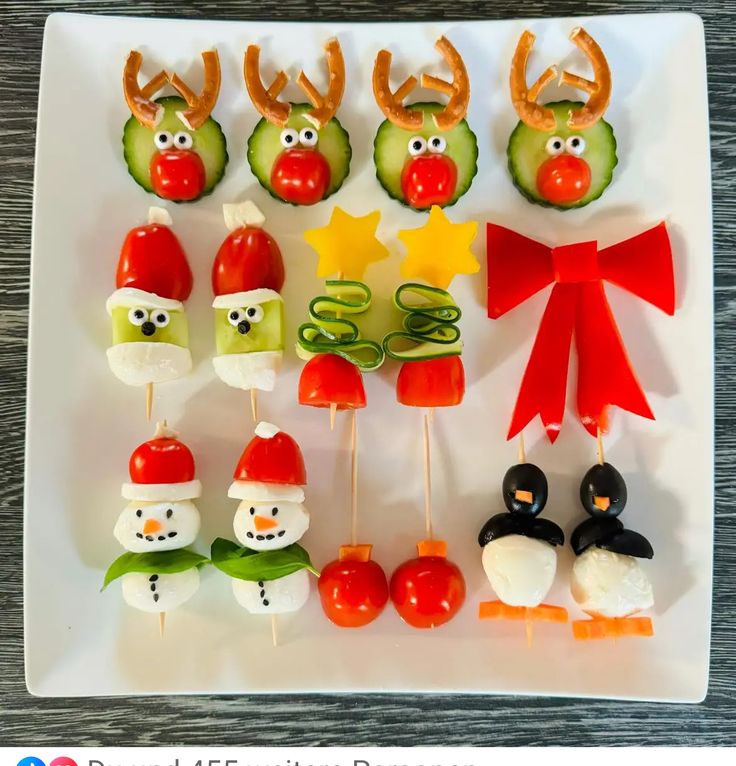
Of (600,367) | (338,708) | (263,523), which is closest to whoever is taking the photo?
(263,523)

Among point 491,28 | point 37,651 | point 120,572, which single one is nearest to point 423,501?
point 120,572

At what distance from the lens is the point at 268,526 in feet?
5.42

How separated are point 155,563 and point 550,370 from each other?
48.6 inches

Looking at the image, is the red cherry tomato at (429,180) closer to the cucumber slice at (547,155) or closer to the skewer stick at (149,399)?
the cucumber slice at (547,155)

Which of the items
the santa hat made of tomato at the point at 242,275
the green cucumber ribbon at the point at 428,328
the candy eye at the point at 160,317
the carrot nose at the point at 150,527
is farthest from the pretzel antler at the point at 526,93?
the carrot nose at the point at 150,527

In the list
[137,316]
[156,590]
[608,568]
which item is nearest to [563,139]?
[608,568]

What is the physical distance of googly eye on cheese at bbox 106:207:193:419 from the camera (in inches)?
67.4

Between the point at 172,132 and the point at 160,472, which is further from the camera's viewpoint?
the point at 172,132

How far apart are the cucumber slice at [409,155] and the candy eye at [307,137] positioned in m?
0.19

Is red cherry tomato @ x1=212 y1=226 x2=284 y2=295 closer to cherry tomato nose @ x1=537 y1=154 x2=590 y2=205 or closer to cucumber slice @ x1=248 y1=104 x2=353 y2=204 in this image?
cucumber slice @ x1=248 y1=104 x2=353 y2=204

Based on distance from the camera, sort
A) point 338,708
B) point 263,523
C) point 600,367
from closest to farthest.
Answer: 1. point 263,523
2. point 600,367
3. point 338,708

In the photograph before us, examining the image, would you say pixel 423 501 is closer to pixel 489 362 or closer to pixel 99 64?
pixel 489 362

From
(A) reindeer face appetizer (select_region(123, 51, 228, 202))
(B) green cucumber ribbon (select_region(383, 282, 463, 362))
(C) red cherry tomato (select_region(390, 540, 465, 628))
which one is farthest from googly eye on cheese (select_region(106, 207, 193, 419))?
(C) red cherry tomato (select_region(390, 540, 465, 628))

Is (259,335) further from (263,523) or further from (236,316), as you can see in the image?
(263,523)
